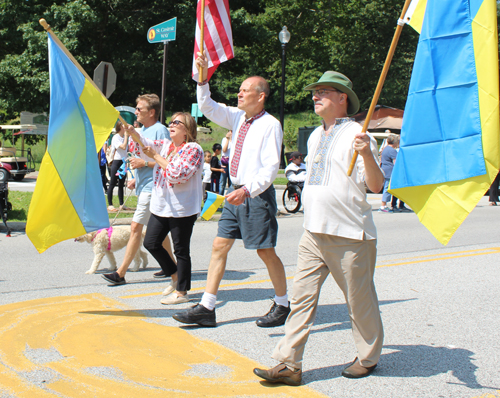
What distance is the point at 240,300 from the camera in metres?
5.71

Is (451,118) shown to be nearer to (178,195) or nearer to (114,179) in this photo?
(178,195)

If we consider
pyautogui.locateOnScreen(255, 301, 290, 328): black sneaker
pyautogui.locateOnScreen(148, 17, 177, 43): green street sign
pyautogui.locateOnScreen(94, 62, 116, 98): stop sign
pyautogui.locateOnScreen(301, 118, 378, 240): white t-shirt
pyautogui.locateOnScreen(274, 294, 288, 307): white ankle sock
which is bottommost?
pyautogui.locateOnScreen(255, 301, 290, 328): black sneaker

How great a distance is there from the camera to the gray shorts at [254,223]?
4.75m

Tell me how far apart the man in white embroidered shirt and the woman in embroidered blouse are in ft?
1.78

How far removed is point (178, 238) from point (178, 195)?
405 mm

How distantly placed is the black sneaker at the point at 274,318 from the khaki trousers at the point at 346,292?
117cm

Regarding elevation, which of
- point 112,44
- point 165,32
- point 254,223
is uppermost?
point 112,44

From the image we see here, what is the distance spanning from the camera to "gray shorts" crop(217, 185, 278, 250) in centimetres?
475

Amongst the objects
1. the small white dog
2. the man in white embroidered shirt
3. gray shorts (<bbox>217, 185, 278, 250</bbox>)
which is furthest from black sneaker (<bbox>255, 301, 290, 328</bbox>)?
the small white dog

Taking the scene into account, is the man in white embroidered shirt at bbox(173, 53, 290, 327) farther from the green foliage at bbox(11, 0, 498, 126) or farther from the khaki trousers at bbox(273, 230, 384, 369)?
the green foliage at bbox(11, 0, 498, 126)

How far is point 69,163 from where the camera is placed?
190 inches

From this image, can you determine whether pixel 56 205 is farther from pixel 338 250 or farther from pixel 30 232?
pixel 338 250

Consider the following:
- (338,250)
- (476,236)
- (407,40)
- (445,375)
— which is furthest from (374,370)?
(407,40)

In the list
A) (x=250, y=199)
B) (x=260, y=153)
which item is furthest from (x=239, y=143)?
(x=250, y=199)
